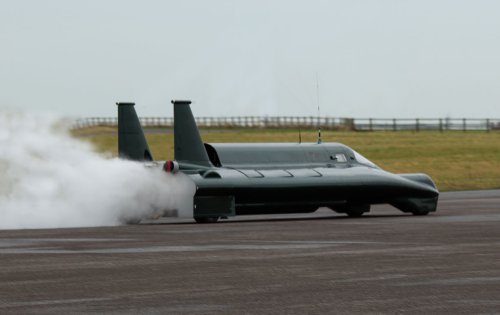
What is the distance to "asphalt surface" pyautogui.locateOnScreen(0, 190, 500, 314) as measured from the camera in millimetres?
9000

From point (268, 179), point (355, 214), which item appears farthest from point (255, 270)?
point (355, 214)

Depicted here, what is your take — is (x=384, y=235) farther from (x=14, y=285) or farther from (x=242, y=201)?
(x=14, y=285)

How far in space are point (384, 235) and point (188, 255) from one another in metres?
5.24

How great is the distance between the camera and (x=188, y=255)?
13.8m

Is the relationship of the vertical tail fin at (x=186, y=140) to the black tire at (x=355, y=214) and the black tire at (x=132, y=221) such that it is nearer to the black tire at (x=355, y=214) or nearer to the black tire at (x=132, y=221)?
the black tire at (x=132, y=221)

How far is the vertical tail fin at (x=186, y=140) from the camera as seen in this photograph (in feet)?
79.6

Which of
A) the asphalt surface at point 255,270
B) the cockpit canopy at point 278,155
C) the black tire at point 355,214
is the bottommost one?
the black tire at point 355,214

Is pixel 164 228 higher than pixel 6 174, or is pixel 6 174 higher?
pixel 6 174

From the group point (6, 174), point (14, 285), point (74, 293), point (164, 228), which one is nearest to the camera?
point (74, 293)

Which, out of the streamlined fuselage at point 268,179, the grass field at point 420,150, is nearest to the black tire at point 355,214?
the streamlined fuselage at point 268,179

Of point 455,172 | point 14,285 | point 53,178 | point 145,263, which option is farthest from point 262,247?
point 455,172

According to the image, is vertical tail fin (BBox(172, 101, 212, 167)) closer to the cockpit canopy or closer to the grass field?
the cockpit canopy

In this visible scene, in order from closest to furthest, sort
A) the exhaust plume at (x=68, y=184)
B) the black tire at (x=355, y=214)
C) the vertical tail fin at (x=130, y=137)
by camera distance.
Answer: the exhaust plume at (x=68, y=184) → the vertical tail fin at (x=130, y=137) → the black tire at (x=355, y=214)

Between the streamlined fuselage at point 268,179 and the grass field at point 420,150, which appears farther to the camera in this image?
the grass field at point 420,150
